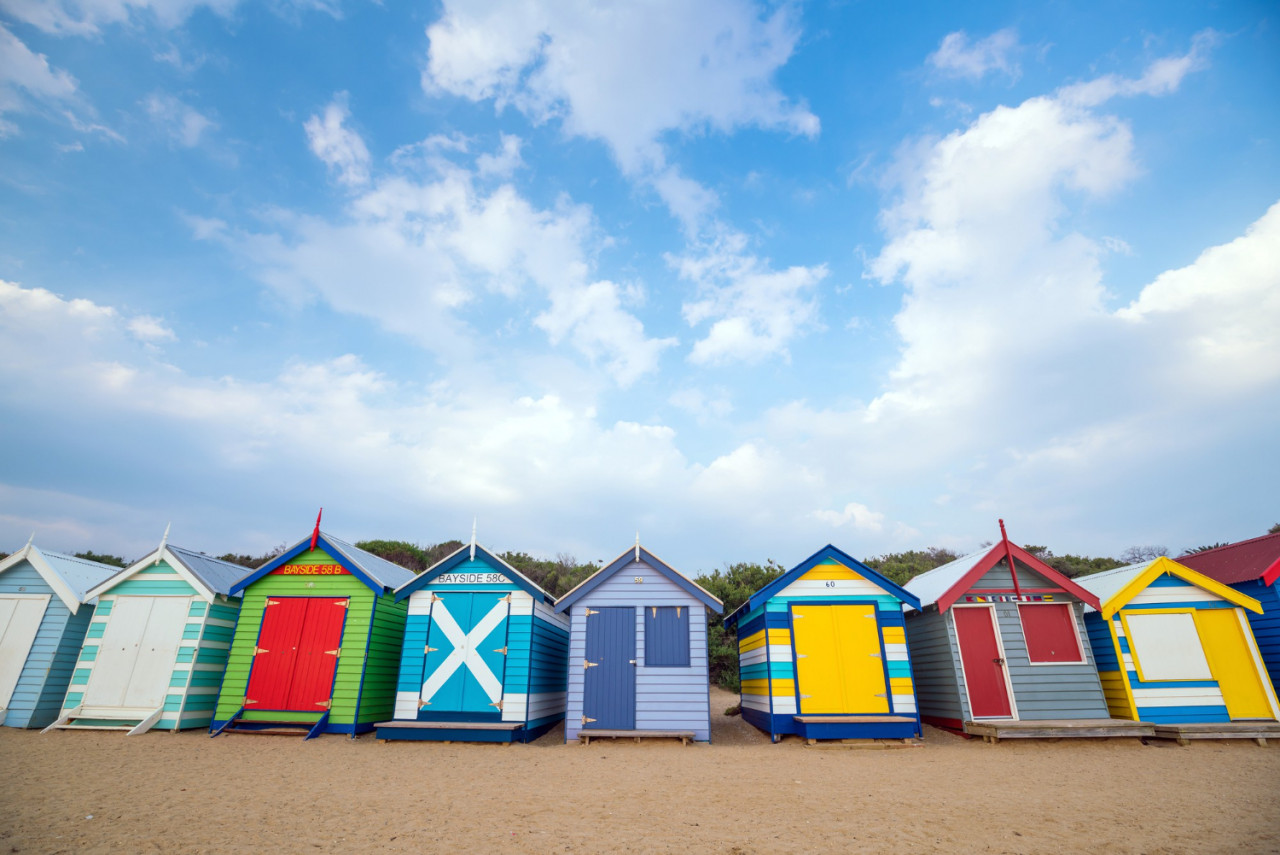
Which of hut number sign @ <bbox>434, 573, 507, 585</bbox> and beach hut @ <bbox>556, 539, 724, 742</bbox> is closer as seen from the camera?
beach hut @ <bbox>556, 539, 724, 742</bbox>

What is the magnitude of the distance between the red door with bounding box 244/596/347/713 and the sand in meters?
1.28

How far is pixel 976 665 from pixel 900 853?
888 centimetres

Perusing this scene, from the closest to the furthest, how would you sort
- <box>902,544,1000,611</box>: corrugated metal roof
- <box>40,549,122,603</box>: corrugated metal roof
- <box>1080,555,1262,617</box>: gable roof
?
<box>1080,555,1262,617</box>: gable roof
<box>902,544,1000,611</box>: corrugated metal roof
<box>40,549,122,603</box>: corrugated metal roof

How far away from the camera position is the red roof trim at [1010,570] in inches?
508

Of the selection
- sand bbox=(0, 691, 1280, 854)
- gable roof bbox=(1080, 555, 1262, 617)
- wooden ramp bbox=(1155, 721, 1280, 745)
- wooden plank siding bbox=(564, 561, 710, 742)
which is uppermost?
gable roof bbox=(1080, 555, 1262, 617)

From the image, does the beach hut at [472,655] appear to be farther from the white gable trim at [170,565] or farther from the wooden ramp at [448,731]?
the white gable trim at [170,565]

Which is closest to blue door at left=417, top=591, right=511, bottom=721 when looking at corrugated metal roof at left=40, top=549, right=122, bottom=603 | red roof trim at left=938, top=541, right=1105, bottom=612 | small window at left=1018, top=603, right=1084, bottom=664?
corrugated metal roof at left=40, top=549, right=122, bottom=603

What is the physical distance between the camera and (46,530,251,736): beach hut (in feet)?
42.1

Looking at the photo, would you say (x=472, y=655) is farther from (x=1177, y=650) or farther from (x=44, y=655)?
(x=1177, y=650)

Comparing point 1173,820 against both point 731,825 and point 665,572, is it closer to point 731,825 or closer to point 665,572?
point 731,825

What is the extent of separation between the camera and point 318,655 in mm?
12992

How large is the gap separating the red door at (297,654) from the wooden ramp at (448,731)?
1833mm

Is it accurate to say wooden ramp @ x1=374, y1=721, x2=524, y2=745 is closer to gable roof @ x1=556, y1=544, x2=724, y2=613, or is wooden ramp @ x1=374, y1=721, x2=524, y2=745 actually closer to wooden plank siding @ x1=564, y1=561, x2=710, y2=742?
wooden plank siding @ x1=564, y1=561, x2=710, y2=742

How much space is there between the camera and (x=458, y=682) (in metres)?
12.5
